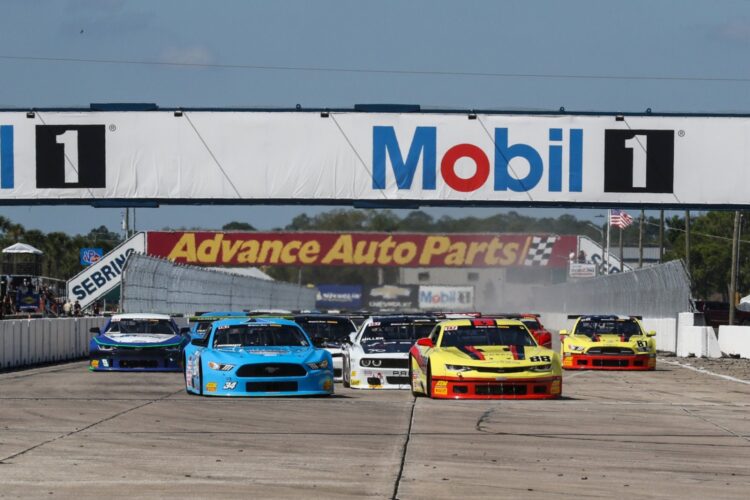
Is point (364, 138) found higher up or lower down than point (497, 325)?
higher up

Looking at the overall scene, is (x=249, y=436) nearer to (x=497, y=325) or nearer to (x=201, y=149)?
(x=497, y=325)

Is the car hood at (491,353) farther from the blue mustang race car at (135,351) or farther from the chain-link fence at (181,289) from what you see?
the chain-link fence at (181,289)

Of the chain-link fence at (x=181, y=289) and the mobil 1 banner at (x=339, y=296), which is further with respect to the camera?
the mobil 1 banner at (x=339, y=296)

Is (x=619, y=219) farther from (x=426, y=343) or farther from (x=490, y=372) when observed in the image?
(x=490, y=372)

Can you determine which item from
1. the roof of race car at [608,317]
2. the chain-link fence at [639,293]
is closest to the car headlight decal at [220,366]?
the roof of race car at [608,317]

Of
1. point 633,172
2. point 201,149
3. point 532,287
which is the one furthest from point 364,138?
point 532,287

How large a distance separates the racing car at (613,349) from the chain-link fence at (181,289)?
13266mm

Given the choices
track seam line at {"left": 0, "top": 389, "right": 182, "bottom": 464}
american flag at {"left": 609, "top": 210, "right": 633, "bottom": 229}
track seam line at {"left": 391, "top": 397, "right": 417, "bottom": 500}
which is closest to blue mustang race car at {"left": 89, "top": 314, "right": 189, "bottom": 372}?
track seam line at {"left": 0, "top": 389, "right": 182, "bottom": 464}

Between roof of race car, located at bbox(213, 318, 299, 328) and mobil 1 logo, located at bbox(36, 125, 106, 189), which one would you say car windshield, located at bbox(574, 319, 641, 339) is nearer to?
roof of race car, located at bbox(213, 318, 299, 328)

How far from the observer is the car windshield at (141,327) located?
29.6m

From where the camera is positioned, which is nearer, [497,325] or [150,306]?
[497,325]

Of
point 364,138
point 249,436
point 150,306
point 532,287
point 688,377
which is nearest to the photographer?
point 249,436

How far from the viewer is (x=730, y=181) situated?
36.2m

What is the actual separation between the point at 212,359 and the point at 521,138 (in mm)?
17275
